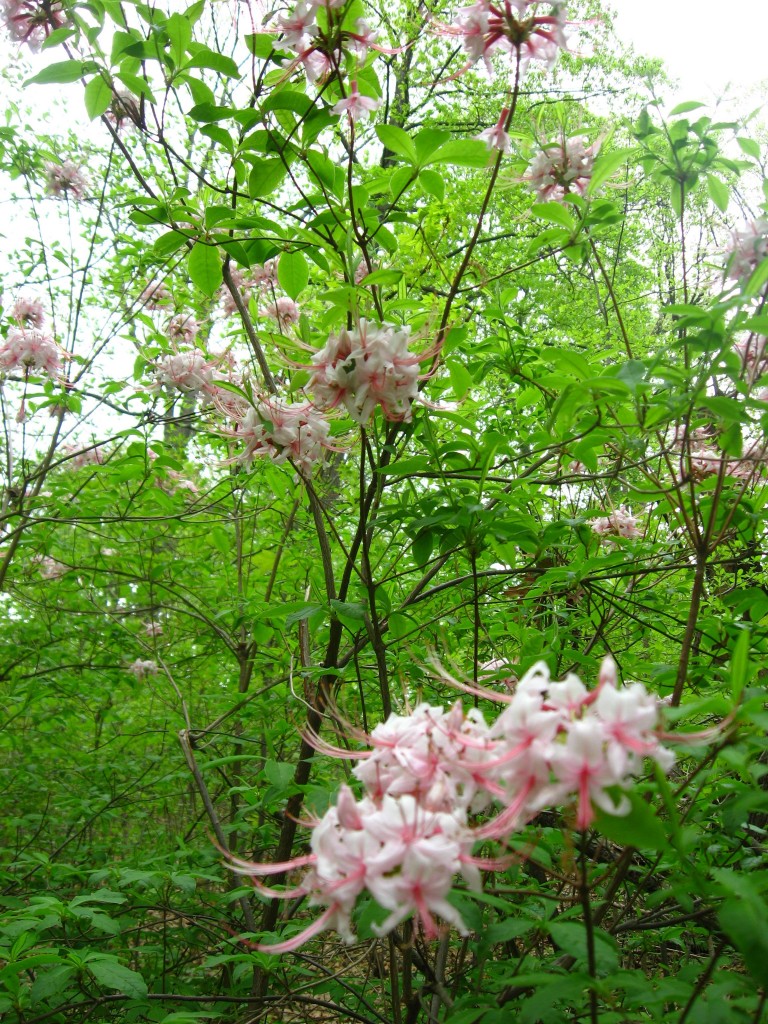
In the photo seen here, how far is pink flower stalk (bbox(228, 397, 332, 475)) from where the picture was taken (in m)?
1.75

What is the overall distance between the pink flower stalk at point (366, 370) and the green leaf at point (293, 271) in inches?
17.9

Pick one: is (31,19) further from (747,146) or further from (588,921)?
(588,921)

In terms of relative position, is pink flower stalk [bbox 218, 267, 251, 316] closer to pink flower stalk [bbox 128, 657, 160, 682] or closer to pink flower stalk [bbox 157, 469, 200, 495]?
pink flower stalk [bbox 157, 469, 200, 495]

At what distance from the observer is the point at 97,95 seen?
75.0 inches

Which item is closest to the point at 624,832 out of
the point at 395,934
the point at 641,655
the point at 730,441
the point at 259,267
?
the point at 730,441

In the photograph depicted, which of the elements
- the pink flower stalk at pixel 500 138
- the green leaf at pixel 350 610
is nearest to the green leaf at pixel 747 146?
the pink flower stalk at pixel 500 138

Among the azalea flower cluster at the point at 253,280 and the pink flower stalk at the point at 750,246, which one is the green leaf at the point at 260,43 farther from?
the pink flower stalk at the point at 750,246

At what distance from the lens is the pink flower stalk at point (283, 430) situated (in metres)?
1.75

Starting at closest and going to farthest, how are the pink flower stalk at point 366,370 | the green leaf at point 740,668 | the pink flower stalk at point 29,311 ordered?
the green leaf at point 740,668
the pink flower stalk at point 366,370
the pink flower stalk at point 29,311

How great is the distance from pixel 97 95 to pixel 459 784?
185 cm

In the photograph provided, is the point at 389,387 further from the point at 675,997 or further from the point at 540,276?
the point at 540,276

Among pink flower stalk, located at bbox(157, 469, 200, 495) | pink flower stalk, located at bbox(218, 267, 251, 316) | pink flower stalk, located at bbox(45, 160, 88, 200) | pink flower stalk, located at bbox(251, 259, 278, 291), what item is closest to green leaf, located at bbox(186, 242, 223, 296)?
pink flower stalk, located at bbox(251, 259, 278, 291)

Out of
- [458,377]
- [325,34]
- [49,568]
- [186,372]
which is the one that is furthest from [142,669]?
[325,34]

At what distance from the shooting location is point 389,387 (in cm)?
149
